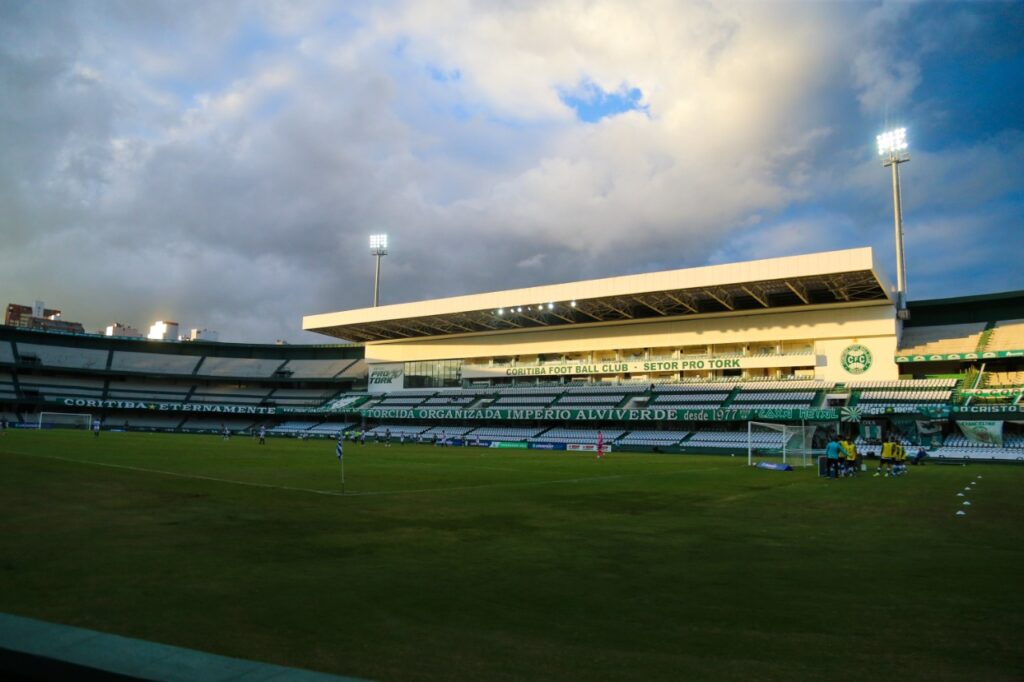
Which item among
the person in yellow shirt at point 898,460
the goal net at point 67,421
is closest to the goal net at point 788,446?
the person in yellow shirt at point 898,460

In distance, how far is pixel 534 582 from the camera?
24.8 ft

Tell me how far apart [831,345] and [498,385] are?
A: 34864mm

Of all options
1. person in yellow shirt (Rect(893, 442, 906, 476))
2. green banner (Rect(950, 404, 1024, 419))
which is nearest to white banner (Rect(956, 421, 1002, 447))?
green banner (Rect(950, 404, 1024, 419))

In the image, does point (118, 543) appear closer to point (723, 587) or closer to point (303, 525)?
point (303, 525)

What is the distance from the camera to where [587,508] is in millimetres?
15117

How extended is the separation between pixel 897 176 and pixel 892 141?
9.82 feet

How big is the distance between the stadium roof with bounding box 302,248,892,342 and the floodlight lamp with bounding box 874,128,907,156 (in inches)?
477

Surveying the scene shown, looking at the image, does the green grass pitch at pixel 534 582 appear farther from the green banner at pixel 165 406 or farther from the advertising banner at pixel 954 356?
the green banner at pixel 165 406

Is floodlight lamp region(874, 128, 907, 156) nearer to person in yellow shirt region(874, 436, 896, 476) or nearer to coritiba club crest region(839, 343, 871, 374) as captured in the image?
coritiba club crest region(839, 343, 871, 374)

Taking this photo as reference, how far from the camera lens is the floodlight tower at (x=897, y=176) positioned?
5334 cm

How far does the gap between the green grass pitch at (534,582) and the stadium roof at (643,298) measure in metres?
33.4

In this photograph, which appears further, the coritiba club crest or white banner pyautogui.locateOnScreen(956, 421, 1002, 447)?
the coritiba club crest

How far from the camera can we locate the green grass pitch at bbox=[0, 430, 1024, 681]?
502 centimetres

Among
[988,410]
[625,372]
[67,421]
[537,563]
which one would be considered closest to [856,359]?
[988,410]
